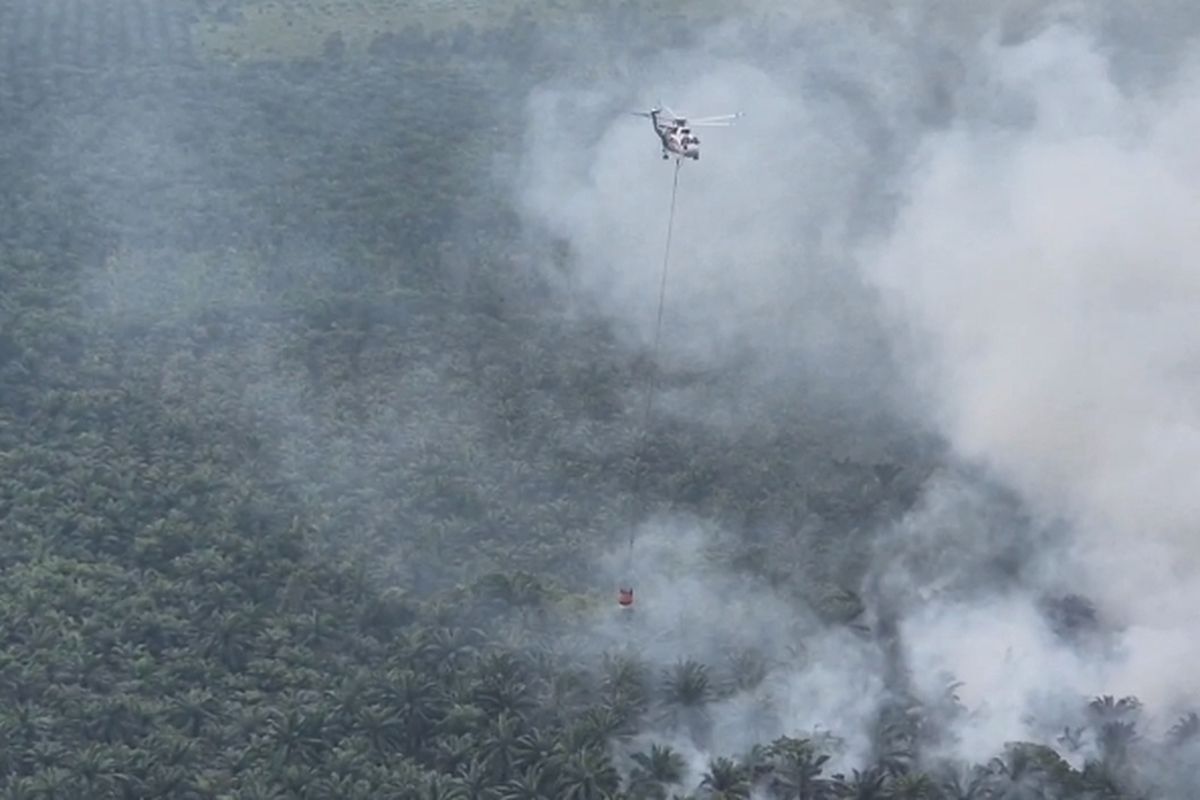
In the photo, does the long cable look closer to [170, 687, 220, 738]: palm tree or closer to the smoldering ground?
the smoldering ground

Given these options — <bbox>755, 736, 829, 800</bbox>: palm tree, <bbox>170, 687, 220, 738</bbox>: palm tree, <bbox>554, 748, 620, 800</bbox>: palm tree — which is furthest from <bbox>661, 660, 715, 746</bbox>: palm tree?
<bbox>170, 687, 220, 738</bbox>: palm tree

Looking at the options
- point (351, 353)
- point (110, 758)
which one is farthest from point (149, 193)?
point (110, 758)

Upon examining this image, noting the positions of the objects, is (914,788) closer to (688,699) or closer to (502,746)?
(688,699)

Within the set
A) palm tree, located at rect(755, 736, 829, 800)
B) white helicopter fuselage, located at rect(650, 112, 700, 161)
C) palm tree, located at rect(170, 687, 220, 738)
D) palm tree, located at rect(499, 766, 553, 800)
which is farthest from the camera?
white helicopter fuselage, located at rect(650, 112, 700, 161)

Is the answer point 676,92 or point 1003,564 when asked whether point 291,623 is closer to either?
point 1003,564

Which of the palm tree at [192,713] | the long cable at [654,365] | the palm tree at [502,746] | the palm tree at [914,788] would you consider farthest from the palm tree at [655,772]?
the palm tree at [192,713]

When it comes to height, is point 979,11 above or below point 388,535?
above

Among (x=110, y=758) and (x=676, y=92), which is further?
(x=676, y=92)
